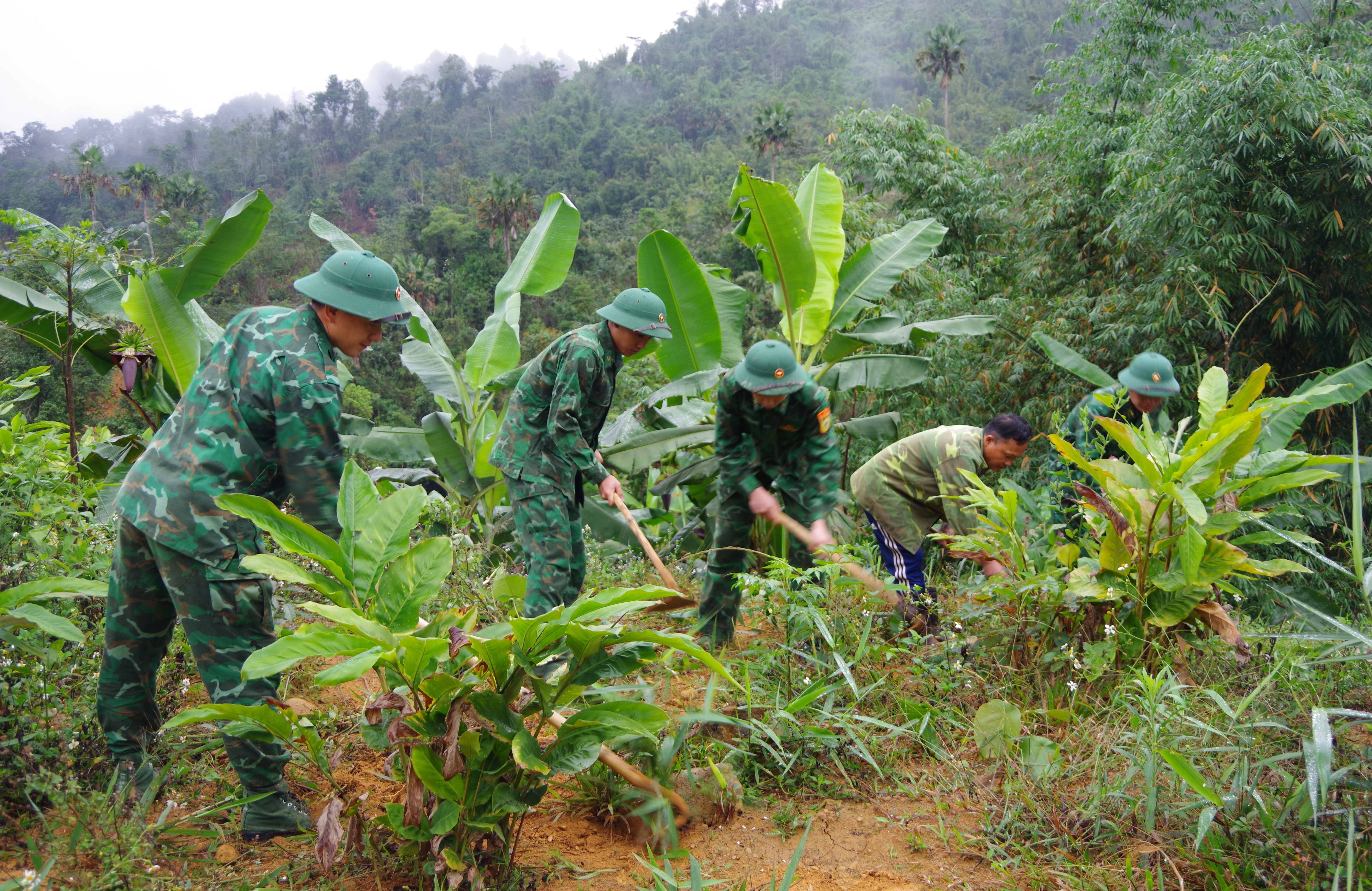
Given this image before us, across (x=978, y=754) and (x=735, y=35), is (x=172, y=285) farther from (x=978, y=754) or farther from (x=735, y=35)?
(x=735, y=35)

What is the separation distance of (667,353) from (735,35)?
96.4 meters

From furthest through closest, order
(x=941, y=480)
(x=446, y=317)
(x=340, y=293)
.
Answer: (x=446, y=317), (x=941, y=480), (x=340, y=293)

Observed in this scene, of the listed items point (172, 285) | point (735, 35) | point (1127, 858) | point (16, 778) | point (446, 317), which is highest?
point (735, 35)

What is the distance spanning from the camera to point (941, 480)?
3.96m

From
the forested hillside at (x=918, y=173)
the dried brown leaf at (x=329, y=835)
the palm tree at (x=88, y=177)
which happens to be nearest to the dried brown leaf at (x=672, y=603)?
the dried brown leaf at (x=329, y=835)

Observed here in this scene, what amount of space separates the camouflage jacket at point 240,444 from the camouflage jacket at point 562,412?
1.27 m

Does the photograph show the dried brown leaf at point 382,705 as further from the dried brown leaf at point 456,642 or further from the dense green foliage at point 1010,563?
the dried brown leaf at point 456,642

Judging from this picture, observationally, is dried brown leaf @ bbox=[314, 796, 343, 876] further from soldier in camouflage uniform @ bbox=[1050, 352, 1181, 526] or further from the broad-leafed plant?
soldier in camouflage uniform @ bbox=[1050, 352, 1181, 526]

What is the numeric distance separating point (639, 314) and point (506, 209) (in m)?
37.8

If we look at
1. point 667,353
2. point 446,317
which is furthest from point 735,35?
point 667,353

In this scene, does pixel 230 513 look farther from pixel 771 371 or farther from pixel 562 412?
pixel 771 371

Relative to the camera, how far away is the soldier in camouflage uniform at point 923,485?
12.7 feet

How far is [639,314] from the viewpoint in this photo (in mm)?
3805

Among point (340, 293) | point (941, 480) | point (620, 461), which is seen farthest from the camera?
point (620, 461)
